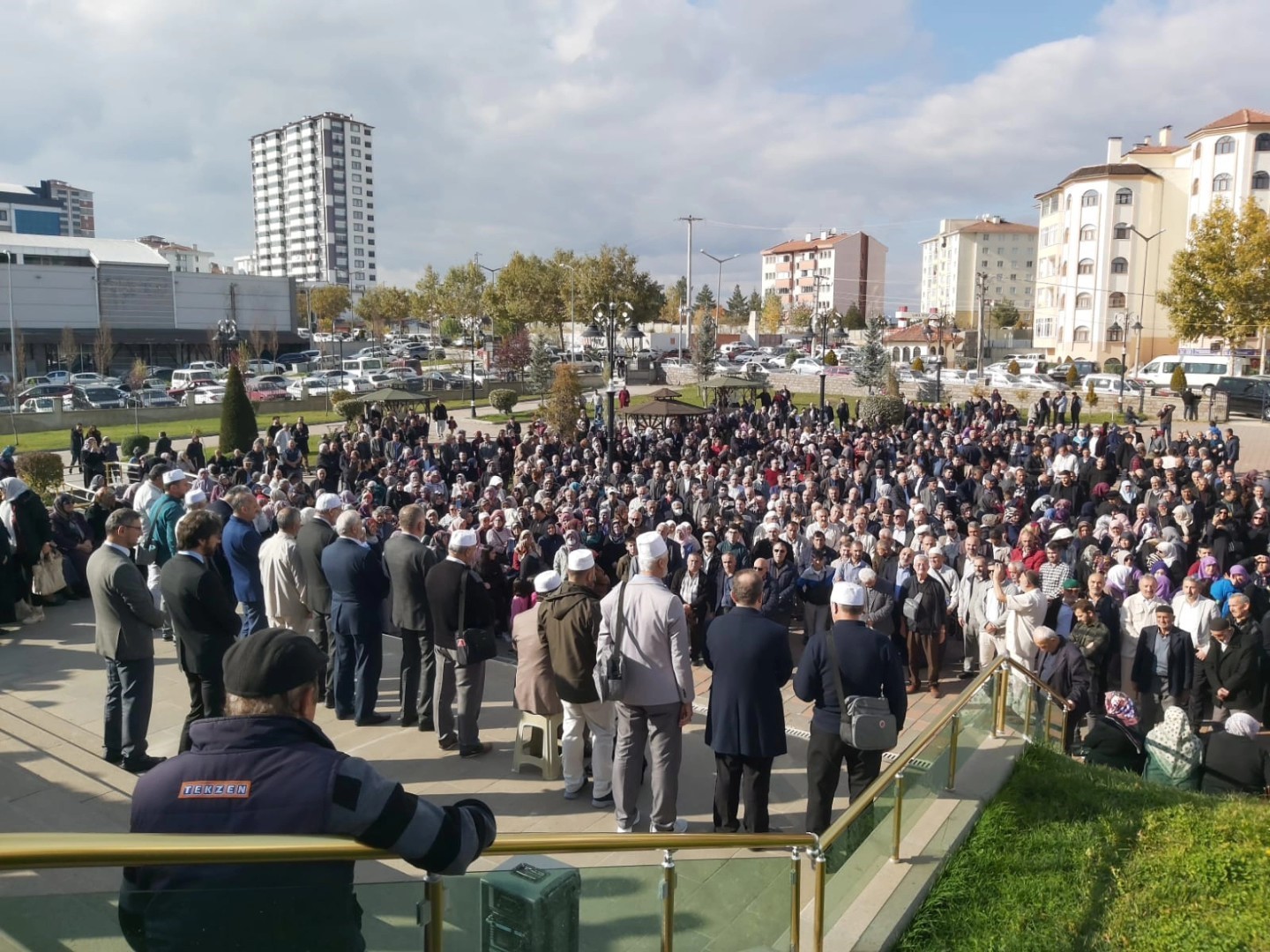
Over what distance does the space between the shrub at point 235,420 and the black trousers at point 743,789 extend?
74.9 ft

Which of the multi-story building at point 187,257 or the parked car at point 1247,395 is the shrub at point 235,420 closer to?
the parked car at point 1247,395

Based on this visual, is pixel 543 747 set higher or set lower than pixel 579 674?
lower

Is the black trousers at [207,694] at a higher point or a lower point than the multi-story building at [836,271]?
lower

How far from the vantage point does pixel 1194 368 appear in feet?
137

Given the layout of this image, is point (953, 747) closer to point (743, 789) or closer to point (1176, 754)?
point (743, 789)

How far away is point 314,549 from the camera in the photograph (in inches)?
277

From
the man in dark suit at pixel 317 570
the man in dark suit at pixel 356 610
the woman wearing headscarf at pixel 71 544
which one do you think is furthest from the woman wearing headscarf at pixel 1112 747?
the woman wearing headscarf at pixel 71 544

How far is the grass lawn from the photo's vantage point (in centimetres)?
436

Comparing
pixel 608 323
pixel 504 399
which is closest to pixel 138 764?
pixel 504 399

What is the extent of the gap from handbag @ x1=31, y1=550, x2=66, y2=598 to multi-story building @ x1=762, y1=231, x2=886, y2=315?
311 feet

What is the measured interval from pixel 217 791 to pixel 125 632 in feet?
13.6

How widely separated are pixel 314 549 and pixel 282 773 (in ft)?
16.6

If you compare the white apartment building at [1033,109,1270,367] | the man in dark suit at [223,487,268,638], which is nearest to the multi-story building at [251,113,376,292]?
the white apartment building at [1033,109,1270,367]

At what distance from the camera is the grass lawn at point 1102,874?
4359 mm
